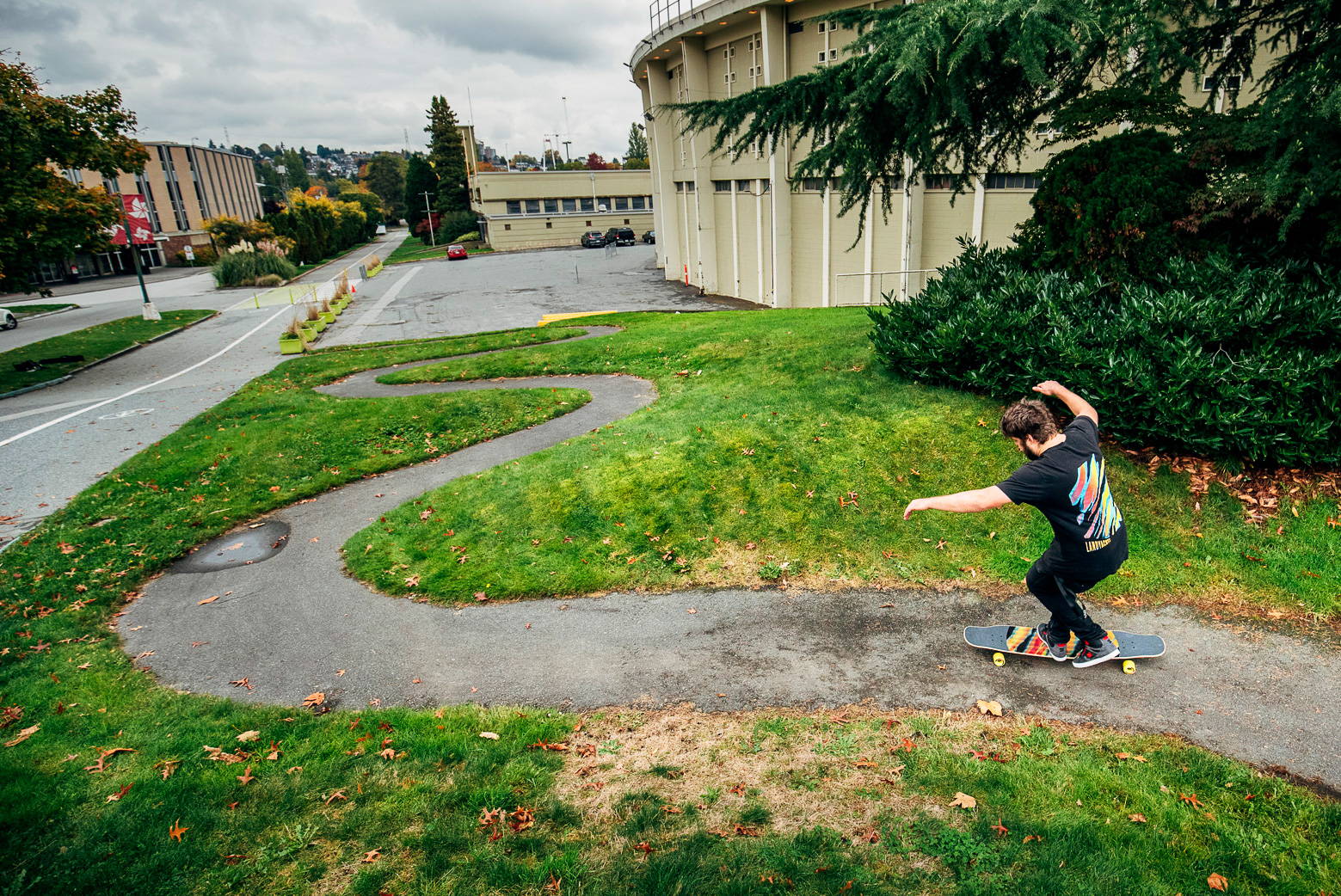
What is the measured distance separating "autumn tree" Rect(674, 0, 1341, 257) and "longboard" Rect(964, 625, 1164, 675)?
4.49 m

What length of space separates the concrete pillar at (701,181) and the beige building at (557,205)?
37.3m

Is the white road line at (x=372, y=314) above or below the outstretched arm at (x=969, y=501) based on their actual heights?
below

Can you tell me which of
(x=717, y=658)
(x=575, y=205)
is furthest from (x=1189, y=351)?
(x=575, y=205)

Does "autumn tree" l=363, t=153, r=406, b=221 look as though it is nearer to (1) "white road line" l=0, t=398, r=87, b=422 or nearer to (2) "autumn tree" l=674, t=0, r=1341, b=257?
(1) "white road line" l=0, t=398, r=87, b=422

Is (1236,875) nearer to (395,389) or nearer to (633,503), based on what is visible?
(633,503)

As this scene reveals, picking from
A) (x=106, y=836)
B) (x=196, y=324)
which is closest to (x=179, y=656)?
(x=106, y=836)

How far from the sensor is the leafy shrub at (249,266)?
147 feet

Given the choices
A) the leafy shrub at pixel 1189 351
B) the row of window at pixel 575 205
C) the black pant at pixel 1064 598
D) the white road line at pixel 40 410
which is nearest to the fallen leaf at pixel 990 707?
the black pant at pixel 1064 598

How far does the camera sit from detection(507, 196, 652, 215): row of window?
7012 centimetres

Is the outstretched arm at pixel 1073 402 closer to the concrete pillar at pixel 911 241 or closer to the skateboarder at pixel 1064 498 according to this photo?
the skateboarder at pixel 1064 498

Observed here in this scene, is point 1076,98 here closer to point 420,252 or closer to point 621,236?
point 621,236

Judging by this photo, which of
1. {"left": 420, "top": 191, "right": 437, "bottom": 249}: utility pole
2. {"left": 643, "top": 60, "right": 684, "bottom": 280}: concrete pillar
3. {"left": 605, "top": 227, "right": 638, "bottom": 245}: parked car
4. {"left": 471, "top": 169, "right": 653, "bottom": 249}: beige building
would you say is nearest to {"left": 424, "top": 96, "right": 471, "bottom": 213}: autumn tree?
{"left": 420, "top": 191, "right": 437, "bottom": 249}: utility pole

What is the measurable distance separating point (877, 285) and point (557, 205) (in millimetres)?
54344

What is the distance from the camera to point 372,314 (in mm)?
31625
